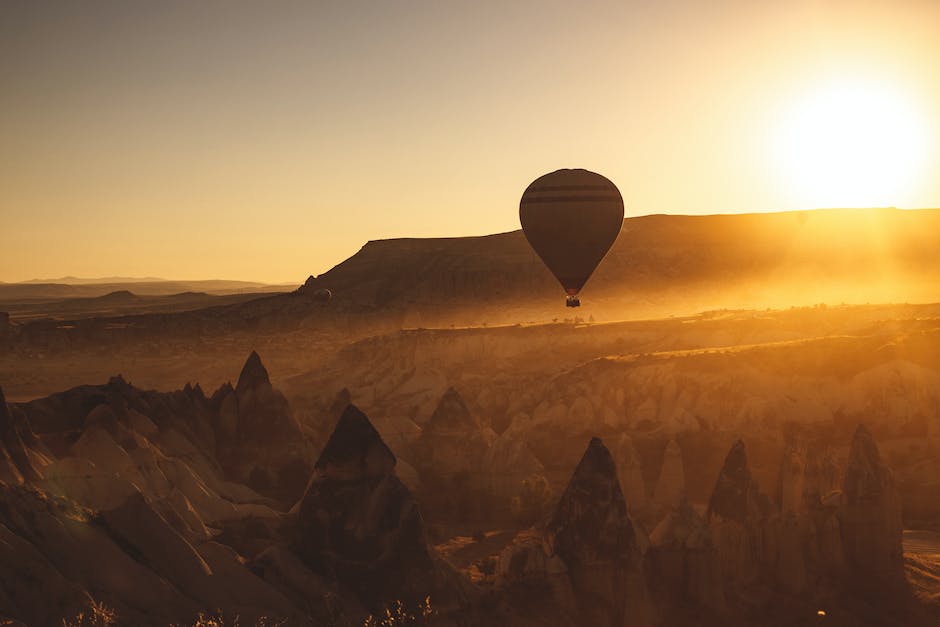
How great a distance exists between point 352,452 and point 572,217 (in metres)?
20.4

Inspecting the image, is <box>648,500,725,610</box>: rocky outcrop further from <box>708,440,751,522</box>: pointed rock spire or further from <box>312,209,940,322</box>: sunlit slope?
<box>312,209,940,322</box>: sunlit slope

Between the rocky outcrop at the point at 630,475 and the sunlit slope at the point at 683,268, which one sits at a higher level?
the sunlit slope at the point at 683,268

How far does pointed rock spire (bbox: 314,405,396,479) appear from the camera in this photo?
35.3 m

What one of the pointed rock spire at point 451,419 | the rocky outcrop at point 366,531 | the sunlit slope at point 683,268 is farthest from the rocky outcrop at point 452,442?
the sunlit slope at point 683,268

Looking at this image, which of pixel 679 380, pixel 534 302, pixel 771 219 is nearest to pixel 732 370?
pixel 679 380

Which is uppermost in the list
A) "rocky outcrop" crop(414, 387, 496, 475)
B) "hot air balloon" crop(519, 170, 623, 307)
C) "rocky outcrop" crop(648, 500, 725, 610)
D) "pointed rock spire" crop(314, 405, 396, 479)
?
"hot air balloon" crop(519, 170, 623, 307)

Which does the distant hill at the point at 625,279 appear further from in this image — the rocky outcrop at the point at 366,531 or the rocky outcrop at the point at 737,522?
the rocky outcrop at the point at 366,531

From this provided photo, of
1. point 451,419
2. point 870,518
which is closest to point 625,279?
point 451,419

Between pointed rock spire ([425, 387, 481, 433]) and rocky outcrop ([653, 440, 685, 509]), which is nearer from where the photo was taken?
rocky outcrop ([653, 440, 685, 509])

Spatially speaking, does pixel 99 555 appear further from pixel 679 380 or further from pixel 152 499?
pixel 679 380

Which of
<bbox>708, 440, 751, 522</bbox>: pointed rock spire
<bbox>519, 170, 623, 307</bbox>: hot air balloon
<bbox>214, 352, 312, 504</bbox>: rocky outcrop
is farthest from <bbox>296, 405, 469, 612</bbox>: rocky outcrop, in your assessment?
<bbox>214, 352, 312, 504</bbox>: rocky outcrop

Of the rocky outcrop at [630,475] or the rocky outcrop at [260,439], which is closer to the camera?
the rocky outcrop at [630,475]

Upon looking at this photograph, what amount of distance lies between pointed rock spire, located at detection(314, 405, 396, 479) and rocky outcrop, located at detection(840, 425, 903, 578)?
1843 centimetres

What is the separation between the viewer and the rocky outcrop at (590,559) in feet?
117
